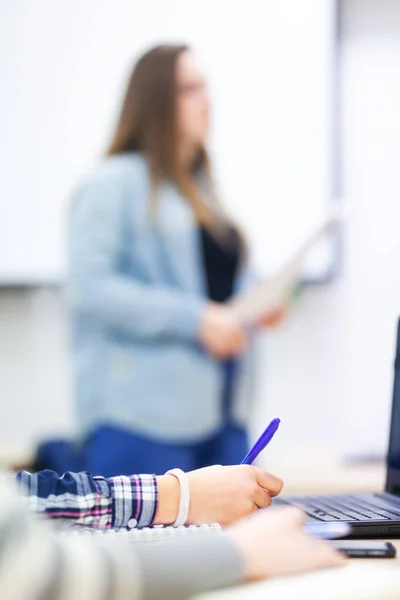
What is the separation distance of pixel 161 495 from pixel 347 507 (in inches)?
9.4

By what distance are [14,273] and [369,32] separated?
119 cm

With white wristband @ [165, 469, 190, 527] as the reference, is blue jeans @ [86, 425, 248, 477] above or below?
below

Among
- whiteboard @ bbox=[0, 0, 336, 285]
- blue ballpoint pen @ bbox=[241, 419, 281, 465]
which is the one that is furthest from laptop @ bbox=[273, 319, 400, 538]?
whiteboard @ bbox=[0, 0, 336, 285]

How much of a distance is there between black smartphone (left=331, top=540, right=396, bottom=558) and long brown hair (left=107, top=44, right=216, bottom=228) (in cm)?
164

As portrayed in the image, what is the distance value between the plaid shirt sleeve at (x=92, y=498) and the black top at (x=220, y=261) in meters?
1.49

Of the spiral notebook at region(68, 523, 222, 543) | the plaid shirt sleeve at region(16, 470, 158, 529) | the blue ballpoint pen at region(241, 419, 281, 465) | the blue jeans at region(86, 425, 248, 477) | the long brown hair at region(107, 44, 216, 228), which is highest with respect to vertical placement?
the long brown hair at region(107, 44, 216, 228)

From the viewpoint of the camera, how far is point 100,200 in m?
2.32

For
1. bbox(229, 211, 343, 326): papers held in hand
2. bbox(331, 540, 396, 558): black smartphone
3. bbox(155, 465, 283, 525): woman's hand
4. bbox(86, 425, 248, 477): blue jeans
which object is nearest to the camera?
bbox(331, 540, 396, 558): black smartphone

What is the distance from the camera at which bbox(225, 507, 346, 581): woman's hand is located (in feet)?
2.28

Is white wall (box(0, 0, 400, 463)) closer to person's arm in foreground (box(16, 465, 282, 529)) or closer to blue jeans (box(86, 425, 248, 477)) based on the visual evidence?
blue jeans (box(86, 425, 248, 477))

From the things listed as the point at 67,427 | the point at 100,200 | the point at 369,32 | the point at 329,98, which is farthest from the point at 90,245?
the point at 369,32

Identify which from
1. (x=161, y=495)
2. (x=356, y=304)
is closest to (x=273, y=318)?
(x=356, y=304)

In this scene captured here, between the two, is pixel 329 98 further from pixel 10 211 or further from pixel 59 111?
pixel 10 211

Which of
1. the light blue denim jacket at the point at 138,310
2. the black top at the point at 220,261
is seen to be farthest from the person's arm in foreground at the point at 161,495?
the black top at the point at 220,261
